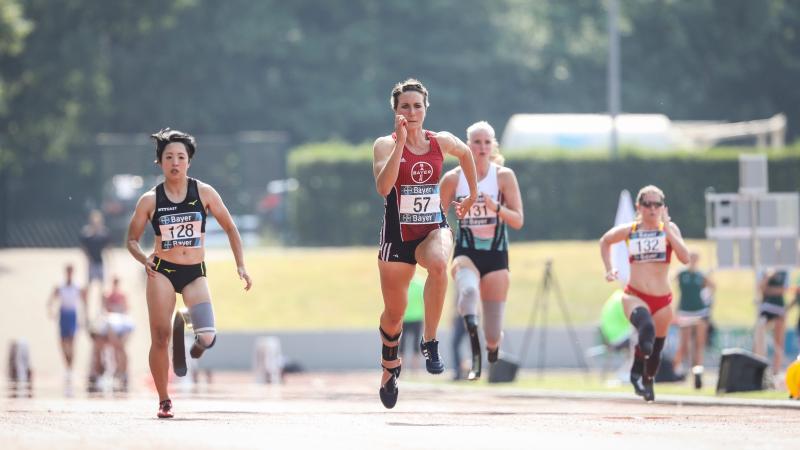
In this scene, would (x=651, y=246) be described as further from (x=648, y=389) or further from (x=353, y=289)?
(x=353, y=289)

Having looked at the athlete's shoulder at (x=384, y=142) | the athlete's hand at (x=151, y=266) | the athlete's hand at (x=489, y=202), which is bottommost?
the athlete's hand at (x=151, y=266)

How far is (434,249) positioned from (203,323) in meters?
1.95

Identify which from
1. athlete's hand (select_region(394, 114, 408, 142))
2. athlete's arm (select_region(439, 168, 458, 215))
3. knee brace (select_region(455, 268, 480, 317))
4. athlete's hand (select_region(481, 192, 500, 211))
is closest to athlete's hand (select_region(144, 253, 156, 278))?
athlete's hand (select_region(394, 114, 408, 142))

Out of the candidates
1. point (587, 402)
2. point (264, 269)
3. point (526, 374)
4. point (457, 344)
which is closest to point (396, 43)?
point (264, 269)

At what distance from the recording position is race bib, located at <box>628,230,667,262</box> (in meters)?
15.2

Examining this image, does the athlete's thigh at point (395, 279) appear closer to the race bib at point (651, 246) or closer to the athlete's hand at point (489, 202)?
the athlete's hand at point (489, 202)

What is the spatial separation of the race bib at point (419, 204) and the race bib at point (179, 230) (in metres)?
1.66

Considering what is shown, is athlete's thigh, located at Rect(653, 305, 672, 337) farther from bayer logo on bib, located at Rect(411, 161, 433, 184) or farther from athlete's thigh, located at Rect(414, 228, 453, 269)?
bayer logo on bib, located at Rect(411, 161, 433, 184)

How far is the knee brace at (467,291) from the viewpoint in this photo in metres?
14.2

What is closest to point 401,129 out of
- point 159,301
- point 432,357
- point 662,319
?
point 432,357

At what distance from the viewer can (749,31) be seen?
65.7 metres

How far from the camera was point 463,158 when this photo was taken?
12234mm

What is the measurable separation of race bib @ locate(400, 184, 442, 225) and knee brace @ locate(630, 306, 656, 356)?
368cm

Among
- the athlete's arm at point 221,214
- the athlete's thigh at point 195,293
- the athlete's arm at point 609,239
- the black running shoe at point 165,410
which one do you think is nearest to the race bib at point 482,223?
the athlete's arm at point 609,239
